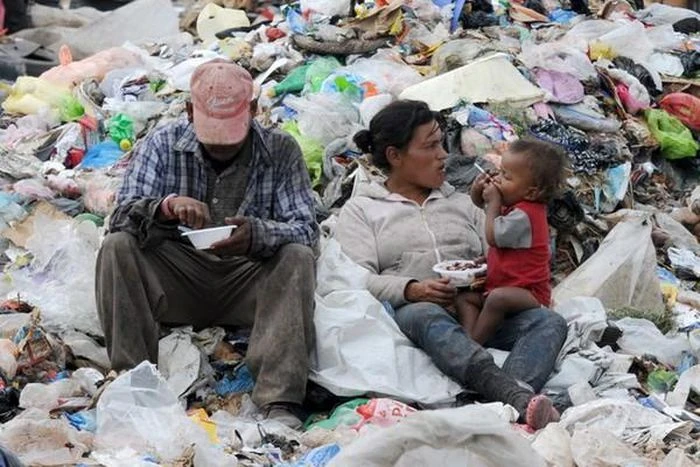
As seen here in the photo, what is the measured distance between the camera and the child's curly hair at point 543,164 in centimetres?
547

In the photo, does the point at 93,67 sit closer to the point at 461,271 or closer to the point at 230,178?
the point at 230,178

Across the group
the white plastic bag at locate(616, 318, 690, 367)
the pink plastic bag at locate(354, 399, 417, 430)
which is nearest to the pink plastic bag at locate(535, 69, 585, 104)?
the white plastic bag at locate(616, 318, 690, 367)

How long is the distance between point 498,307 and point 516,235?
0.92 feet

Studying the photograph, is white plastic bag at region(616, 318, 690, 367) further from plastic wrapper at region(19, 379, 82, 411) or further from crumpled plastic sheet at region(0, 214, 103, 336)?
plastic wrapper at region(19, 379, 82, 411)

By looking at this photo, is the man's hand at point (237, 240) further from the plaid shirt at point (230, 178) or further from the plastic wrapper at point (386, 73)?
the plastic wrapper at point (386, 73)

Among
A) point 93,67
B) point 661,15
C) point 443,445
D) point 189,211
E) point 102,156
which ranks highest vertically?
point 443,445

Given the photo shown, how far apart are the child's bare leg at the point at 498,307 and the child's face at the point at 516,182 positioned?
1.17ft

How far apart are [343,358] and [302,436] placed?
55cm

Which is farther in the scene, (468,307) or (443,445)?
(468,307)

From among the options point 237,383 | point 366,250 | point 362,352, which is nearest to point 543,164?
point 366,250

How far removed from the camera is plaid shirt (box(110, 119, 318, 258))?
537cm

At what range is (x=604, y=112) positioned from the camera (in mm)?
8078

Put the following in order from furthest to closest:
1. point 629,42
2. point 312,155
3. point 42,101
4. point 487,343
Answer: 1. point 629,42
2. point 42,101
3. point 312,155
4. point 487,343

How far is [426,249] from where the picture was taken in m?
5.70
